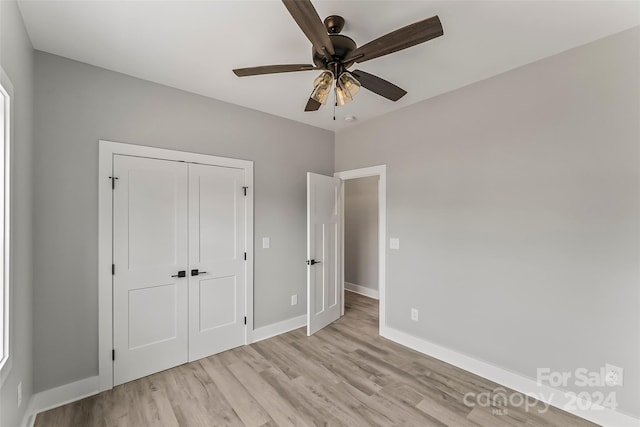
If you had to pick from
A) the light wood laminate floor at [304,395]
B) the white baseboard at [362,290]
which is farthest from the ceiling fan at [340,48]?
the white baseboard at [362,290]

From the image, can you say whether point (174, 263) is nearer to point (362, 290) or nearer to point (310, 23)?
point (310, 23)

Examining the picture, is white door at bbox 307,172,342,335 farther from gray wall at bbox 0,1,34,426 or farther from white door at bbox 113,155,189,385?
gray wall at bbox 0,1,34,426

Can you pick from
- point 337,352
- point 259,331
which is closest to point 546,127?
point 337,352

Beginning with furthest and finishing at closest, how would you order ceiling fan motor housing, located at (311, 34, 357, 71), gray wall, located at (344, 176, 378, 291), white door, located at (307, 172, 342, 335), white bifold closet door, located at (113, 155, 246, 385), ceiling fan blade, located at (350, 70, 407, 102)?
1. gray wall, located at (344, 176, 378, 291)
2. white door, located at (307, 172, 342, 335)
3. white bifold closet door, located at (113, 155, 246, 385)
4. ceiling fan blade, located at (350, 70, 407, 102)
5. ceiling fan motor housing, located at (311, 34, 357, 71)

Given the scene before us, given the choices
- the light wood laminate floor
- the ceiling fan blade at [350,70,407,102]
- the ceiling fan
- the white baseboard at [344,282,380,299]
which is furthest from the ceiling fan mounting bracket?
the white baseboard at [344,282,380,299]

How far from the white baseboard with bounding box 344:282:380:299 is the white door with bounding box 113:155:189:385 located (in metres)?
3.21

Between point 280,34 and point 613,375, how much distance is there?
3.27 metres

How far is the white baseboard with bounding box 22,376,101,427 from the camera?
6.32 ft

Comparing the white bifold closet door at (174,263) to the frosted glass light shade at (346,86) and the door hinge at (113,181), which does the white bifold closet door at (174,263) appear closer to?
the door hinge at (113,181)

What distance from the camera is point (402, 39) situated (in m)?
1.41

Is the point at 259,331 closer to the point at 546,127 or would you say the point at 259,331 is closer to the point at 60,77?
the point at 60,77

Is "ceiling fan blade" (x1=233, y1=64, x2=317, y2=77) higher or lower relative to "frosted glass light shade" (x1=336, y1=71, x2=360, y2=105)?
higher

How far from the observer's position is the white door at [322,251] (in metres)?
3.27

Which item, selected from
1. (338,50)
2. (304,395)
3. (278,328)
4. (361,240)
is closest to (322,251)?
(278,328)
